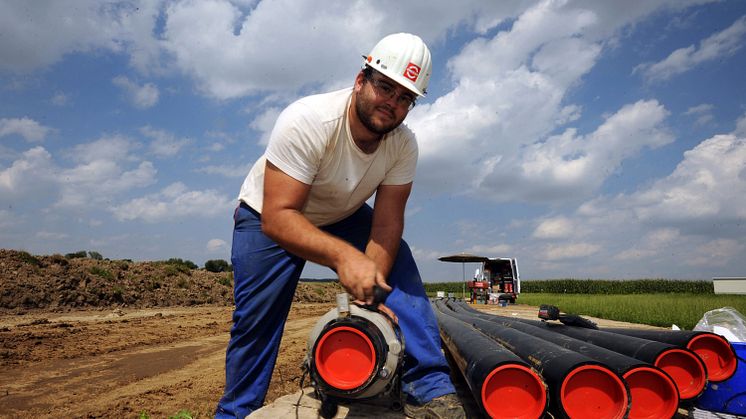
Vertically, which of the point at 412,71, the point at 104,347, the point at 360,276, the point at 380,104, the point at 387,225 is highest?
the point at 412,71

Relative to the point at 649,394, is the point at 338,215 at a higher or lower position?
higher

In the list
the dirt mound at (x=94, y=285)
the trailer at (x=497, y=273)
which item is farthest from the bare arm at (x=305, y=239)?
the trailer at (x=497, y=273)

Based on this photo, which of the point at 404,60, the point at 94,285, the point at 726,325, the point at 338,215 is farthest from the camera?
the point at 94,285

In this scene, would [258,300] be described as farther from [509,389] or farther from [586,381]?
[586,381]

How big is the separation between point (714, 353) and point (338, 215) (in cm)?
247

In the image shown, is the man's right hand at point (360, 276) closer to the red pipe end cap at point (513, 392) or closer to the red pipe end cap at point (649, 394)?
the red pipe end cap at point (513, 392)

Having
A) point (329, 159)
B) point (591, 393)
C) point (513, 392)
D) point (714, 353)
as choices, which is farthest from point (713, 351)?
point (329, 159)

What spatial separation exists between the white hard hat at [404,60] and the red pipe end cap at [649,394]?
184 centimetres

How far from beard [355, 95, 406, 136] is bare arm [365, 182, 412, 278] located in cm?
49

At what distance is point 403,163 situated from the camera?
285 centimetres

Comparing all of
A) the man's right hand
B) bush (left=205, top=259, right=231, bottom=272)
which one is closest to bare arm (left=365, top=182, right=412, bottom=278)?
the man's right hand

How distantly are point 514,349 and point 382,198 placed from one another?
1319mm

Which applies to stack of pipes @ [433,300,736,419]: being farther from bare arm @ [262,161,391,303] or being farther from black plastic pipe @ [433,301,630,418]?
bare arm @ [262,161,391,303]

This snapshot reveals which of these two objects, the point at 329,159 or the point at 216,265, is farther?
the point at 216,265
